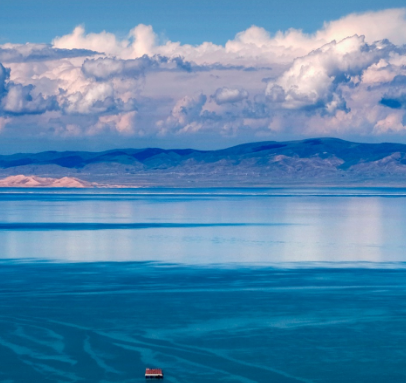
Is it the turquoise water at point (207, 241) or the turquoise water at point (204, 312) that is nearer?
the turquoise water at point (204, 312)

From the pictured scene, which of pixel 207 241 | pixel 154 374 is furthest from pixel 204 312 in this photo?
pixel 207 241

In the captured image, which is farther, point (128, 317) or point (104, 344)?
point (128, 317)

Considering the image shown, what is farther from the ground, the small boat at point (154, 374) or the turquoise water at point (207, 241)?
the small boat at point (154, 374)

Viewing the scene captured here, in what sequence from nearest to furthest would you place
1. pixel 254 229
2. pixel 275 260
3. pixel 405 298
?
pixel 405 298 < pixel 275 260 < pixel 254 229

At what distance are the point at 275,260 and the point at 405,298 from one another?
9.67 metres

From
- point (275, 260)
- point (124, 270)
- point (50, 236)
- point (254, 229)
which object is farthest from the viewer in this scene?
point (254, 229)

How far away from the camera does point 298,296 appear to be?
20.4 m

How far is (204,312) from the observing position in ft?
59.8

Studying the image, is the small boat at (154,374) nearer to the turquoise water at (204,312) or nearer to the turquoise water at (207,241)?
the turquoise water at (204,312)

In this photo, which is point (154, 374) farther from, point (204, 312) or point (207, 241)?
point (207, 241)

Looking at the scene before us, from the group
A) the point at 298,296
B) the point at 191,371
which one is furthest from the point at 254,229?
the point at 191,371

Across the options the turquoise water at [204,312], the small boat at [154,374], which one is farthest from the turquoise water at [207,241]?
the small boat at [154,374]

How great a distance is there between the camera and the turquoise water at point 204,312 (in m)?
13.6

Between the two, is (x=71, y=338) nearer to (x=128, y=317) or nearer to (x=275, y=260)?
(x=128, y=317)
